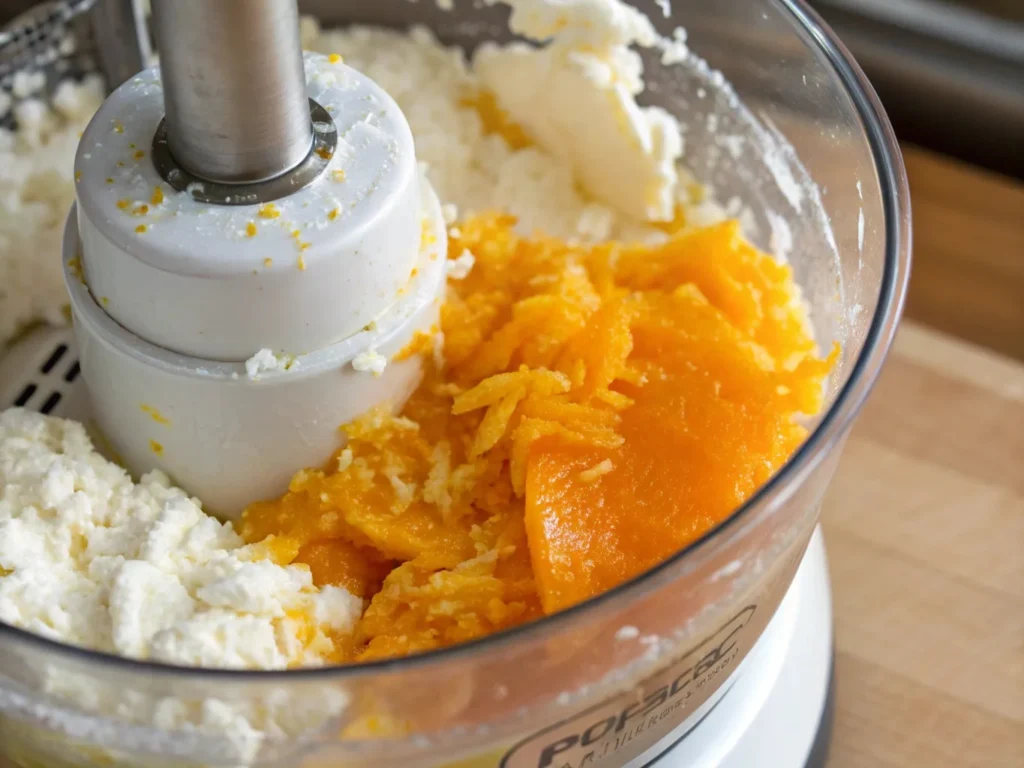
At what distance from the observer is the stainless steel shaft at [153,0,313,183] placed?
0.52m

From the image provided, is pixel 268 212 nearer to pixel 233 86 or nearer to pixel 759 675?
pixel 233 86

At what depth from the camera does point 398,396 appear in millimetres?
667

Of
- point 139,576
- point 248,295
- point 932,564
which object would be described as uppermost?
point 248,295

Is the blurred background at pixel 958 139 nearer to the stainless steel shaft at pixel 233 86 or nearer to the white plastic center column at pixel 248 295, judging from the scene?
the white plastic center column at pixel 248 295

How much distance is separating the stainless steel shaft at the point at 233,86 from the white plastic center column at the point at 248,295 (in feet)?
0.08

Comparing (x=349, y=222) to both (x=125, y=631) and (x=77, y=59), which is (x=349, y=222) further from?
(x=77, y=59)

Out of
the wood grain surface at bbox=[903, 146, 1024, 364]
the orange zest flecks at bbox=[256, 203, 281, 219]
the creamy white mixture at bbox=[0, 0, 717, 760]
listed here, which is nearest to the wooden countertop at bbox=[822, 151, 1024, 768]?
the wood grain surface at bbox=[903, 146, 1024, 364]

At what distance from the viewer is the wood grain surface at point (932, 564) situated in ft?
2.40

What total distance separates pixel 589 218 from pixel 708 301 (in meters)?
0.14

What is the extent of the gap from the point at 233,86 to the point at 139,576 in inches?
9.5

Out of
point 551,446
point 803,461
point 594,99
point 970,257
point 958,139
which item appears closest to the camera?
point 803,461

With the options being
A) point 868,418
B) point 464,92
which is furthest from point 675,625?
point 464,92

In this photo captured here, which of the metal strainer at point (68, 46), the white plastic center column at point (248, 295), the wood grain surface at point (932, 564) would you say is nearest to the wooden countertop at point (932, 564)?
the wood grain surface at point (932, 564)

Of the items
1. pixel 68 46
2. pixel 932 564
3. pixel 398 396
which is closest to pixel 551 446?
pixel 398 396
